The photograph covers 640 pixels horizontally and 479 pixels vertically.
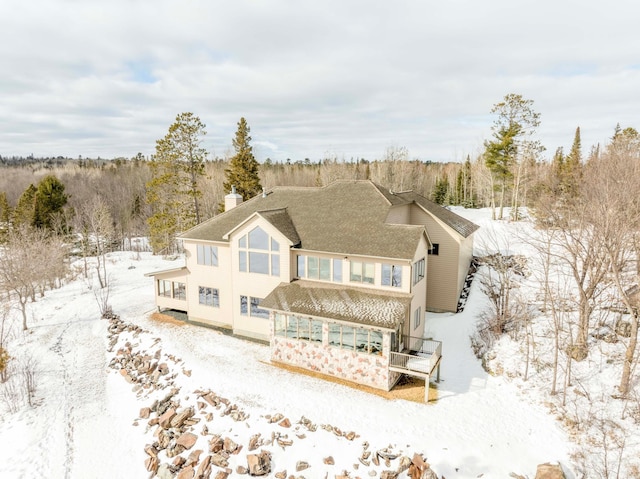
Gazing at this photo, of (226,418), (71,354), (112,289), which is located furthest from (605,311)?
(112,289)

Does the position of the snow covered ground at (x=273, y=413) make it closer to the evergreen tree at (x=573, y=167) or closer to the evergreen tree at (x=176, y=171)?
the evergreen tree at (x=176, y=171)

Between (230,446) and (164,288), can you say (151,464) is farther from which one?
(164,288)

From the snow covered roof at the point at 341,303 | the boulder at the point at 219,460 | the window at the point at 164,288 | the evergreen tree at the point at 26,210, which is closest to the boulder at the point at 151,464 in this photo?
the boulder at the point at 219,460

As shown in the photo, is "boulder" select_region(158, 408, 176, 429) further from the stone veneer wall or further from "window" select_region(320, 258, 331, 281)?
"window" select_region(320, 258, 331, 281)

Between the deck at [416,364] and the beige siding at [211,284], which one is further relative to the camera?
the beige siding at [211,284]

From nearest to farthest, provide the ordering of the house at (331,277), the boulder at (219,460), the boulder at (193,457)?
the boulder at (219,460) < the boulder at (193,457) < the house at (331,277)

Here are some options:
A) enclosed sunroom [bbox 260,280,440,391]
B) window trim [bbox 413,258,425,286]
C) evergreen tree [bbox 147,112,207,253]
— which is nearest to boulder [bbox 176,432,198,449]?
enclosed sunroom [bbox 260,280,440,391]
